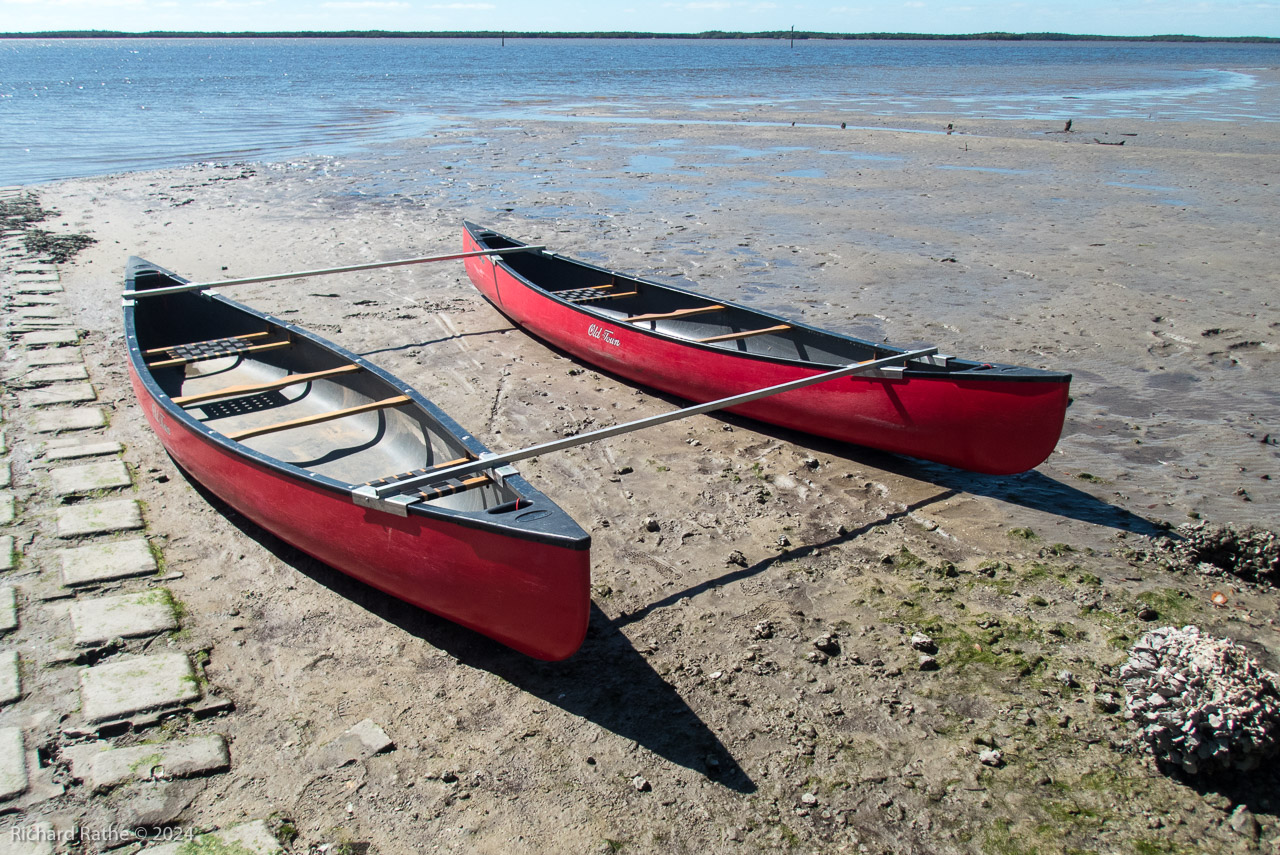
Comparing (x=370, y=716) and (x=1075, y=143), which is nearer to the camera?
(x=370, y=716)

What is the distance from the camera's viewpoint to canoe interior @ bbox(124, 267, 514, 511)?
4.88m

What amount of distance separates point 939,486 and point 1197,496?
1496mm

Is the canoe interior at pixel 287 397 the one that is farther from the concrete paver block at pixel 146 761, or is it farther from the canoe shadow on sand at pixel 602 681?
the concrete paver block at pixel 146 761

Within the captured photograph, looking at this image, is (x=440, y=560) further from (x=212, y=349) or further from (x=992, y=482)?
(x=212, y=349)

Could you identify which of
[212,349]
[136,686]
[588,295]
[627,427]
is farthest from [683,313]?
[136,686]

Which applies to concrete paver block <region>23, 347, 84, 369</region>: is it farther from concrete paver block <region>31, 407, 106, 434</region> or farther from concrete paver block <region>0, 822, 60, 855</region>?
concrete paver block <region>0, 822, 60, 855</region>

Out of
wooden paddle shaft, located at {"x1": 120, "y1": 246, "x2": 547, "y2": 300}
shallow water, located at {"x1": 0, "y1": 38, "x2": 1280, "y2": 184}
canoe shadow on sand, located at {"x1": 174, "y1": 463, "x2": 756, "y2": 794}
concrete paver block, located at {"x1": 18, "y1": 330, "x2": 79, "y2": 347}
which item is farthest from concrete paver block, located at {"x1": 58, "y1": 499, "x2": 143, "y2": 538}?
shallow water, located at {"x1": 0, "y1": 38, "x2": 1280, "y2": 184}

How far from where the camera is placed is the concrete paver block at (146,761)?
3002 millimetres

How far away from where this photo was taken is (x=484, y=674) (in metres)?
3.64

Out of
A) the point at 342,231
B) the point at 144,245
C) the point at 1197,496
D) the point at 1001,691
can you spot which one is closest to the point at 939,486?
the point at 1197,496

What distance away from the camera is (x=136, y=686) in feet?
11.3

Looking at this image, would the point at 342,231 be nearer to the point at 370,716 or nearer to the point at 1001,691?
the point at 370,716

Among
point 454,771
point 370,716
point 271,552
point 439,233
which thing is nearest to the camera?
point 454,771

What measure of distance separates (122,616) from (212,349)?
3.17m
